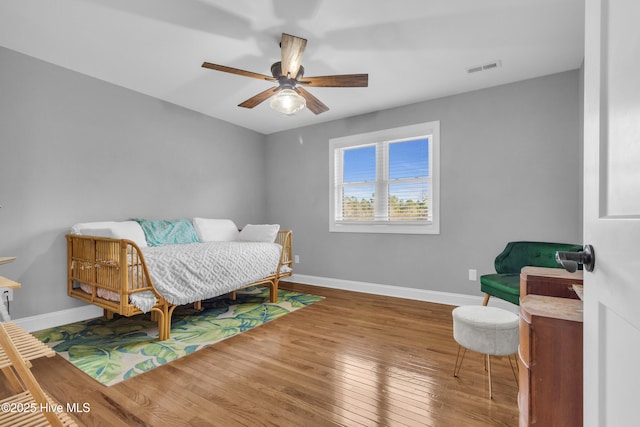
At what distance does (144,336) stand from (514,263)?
3.34 meters

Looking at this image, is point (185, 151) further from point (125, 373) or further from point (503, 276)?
point (503, 276)

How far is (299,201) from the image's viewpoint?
466 cm

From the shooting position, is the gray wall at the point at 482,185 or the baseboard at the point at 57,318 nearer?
the baseboard at the point at 57,318

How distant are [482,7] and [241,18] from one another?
1.67 m

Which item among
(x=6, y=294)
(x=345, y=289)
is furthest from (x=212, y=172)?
(x=345, y=289)

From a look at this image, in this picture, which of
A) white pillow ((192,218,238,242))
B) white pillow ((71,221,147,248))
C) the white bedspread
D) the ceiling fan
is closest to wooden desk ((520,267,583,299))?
the ceiling fan

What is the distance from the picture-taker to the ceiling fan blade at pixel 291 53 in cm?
198

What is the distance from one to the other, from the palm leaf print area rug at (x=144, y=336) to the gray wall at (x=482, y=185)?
3.79ft

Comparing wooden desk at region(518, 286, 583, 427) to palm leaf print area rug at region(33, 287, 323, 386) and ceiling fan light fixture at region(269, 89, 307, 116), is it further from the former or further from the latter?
palm leaf print area rug at region(33, 287, 323, 386)

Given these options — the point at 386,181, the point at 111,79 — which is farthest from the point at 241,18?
the point at 386,181

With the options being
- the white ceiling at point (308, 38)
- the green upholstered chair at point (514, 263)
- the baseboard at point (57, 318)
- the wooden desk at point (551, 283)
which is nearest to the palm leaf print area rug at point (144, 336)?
the baseboard at point (57, 318)

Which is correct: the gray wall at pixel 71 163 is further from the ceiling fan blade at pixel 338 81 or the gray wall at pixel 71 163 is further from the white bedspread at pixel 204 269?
the ceiling fan blade at pixel 338 81

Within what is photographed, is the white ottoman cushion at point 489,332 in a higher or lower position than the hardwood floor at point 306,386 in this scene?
higher

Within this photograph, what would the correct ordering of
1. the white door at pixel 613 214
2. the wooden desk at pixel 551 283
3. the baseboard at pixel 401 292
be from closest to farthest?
the white door at pixel 613 214
the wooden desk at pixel 551 283
the baseboard at pixel 401 292
